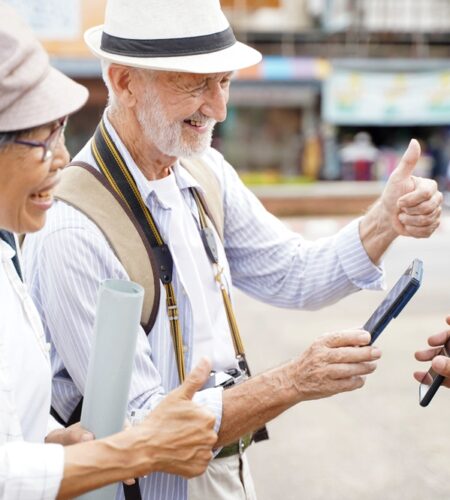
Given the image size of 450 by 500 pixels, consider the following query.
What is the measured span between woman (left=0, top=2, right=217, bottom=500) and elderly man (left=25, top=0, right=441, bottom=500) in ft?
1.12

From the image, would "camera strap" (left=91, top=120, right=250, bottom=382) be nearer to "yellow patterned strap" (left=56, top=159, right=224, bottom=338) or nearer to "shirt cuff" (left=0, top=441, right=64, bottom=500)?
"yellow patterned strap" (left=56, top=159, right=224, bottom=338)

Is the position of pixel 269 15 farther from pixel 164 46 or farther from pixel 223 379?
pixel 223 379

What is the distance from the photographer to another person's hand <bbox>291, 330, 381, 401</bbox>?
193 cm

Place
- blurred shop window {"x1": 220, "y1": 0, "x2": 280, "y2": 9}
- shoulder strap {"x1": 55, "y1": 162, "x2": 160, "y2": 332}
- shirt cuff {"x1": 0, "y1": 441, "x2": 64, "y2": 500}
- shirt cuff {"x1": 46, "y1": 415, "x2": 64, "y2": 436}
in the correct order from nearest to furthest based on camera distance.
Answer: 1. shirt cuff {"x1": 0, "y1": 441, "x2": 64, "y2": 500}
2. shirt cuff {"x1": 46, "y1": 415, "x2": 64, "y2": 436}
3. shoulder strap {"x1": 55, "y1": 162, "x2": 160, "y2": 332}
4. blurred shop window {"x1": 220, "y1": 0, "x2": 280, "y2": 9}

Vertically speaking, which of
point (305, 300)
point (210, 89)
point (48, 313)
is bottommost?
point (305, 300)

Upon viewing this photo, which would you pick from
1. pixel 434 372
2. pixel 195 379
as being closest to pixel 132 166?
pixel 195 379

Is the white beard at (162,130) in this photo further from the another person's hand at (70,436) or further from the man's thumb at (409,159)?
the another person's hand at (70,436)

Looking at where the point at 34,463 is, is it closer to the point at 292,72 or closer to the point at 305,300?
the point at 305,300

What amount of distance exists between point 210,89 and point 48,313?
2.34ft

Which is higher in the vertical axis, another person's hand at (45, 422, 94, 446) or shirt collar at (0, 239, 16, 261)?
shirt collar at (0, 239, 16, 261)

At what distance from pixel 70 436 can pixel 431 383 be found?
1.02m

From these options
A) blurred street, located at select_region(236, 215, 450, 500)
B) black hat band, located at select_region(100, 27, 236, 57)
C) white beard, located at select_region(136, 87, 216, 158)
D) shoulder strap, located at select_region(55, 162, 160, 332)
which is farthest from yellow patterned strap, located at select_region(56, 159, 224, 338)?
blurred street, located at select_region(236, 215, 450, 500)

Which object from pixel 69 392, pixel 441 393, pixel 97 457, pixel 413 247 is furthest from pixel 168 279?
pixel 413 247

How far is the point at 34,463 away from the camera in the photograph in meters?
1.51
